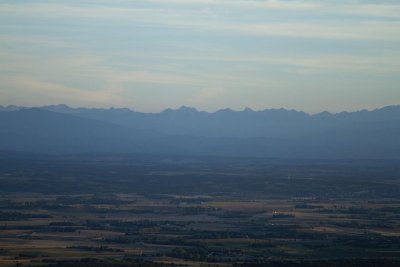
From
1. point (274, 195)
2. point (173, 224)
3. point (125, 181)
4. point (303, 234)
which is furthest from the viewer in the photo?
point (125, 181)

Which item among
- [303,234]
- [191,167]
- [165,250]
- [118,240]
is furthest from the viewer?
[191,167]

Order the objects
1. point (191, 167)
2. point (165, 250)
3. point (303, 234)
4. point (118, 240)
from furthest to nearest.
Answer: point (191, 167) → point (303, 234) → point (118, 240) → point (165, 250)

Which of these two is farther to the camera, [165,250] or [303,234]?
[303,234]

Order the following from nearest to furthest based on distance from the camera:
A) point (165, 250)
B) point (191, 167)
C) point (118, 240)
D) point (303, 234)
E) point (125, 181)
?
point (165, 250)
point (118, 240)
point (303, 234)
point (125, 181)
point (191, 167)

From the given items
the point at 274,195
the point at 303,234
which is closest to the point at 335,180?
the point at 274,195

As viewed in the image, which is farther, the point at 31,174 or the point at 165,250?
the point at 31,174

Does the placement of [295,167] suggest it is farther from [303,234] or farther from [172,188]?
[303,234]

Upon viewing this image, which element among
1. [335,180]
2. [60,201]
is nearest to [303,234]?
[60,201]

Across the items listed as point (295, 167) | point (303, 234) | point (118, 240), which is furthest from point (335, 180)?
point (118, 240)

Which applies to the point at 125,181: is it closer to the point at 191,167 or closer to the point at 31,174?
the point at 31,174
